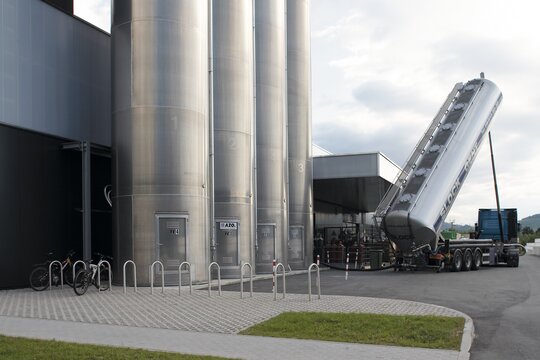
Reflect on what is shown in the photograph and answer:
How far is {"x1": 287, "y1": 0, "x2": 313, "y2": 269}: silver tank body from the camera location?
2839cm

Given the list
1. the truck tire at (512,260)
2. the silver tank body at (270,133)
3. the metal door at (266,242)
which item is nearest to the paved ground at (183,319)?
the metal door at (266,242)

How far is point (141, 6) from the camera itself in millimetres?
19000

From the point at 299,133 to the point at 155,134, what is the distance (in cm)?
1199

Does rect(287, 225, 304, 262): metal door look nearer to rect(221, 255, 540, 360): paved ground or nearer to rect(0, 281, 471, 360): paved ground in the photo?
rect(221, 255, 540, 360): paved ground

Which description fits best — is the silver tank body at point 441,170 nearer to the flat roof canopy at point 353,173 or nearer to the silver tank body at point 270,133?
the flat roof canopy at point 353,173

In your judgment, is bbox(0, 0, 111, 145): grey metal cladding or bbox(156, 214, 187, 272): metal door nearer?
bbox(0, 0, 111, 145): grey metal cladding

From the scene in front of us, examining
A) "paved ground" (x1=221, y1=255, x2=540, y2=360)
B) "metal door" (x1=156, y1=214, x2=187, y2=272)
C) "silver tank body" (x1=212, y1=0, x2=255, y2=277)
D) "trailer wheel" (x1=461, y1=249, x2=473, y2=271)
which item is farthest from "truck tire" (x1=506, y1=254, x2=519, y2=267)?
"metal door" (x1=156, y1=214, x2=187, y2=272)

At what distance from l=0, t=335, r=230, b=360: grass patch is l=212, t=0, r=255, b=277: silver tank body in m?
13.6

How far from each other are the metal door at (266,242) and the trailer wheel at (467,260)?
832 centimetres

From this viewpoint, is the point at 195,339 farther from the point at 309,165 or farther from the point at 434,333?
the point at 309,165

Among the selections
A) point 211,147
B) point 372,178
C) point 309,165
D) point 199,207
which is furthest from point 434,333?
point 372,178

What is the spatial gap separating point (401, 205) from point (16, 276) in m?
14.4

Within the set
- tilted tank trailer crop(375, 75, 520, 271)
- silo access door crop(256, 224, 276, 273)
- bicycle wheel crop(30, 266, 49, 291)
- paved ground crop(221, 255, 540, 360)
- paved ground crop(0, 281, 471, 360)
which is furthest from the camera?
silo access door crop(256, 224, 276, 273)

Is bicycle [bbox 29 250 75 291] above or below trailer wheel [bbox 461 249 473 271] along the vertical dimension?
above
